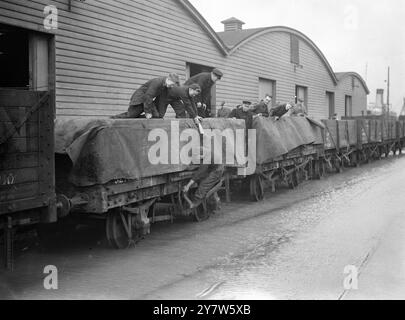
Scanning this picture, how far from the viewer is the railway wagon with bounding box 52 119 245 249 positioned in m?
6.41

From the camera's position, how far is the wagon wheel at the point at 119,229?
6.96m

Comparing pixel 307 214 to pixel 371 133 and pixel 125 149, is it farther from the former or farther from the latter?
pixel 371 133

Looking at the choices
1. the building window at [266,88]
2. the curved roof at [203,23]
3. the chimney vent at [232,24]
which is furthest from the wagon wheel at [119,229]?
the chimney vent at [232,24]

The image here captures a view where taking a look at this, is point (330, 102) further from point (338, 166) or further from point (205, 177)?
point (205, 177)

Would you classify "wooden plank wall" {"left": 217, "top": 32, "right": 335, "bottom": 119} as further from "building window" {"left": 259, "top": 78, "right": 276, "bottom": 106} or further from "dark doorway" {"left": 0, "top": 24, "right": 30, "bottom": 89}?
"dark doorway" {"left": 0, "top": 24, "right": 30, "bottom": 89}

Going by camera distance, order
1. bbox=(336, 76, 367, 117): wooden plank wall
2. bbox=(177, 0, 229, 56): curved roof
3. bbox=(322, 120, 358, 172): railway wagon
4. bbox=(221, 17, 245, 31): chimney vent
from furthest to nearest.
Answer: bbox=(336, 76, 367, 117): wooden plank wall, bbox=(221, 17, 245, 31): chimney vent, bbox=(322, 120, 358, 172): railway wagon, bbox=(177, 0, 229, 56): curved roof

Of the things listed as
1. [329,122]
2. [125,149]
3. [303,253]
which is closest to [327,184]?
[329,122]

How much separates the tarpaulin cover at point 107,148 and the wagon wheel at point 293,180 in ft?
23.0

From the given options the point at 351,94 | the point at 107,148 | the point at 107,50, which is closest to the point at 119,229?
the point at 107,148

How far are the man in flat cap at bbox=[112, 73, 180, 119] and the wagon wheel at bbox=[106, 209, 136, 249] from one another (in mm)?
2116

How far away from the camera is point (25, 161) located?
17.8ft

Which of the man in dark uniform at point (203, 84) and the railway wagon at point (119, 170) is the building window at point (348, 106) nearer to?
the man in dark uniform at point (203, 84)

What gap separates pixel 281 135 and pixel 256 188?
5.72 feet

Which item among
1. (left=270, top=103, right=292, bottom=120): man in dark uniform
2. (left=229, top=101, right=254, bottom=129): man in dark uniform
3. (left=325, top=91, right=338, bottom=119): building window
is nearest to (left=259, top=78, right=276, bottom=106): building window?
(left=270, top=103, right=292, bottom=120): man in dark uniform
